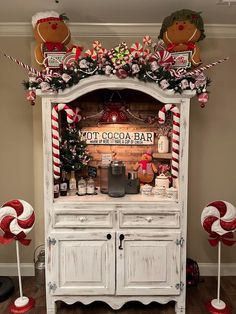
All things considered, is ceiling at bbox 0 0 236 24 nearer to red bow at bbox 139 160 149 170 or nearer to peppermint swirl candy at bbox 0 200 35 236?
red bow at bbox 139 160 149 170

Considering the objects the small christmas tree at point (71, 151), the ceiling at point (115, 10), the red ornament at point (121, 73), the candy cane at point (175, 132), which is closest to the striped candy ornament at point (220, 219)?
the candy cane at point (175, 132)

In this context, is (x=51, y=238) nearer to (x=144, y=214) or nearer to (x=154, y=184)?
(x=144, y=214)

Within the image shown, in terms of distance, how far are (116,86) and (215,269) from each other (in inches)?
89.6

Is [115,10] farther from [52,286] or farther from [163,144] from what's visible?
[52,286]

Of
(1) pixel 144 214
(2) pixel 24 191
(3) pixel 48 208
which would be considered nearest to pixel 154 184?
(1) pixel 144 214

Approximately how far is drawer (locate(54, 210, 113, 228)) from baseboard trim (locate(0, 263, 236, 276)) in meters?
1.09

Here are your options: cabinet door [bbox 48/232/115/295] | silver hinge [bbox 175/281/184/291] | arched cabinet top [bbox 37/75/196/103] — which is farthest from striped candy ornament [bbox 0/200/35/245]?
silver hinge [bbox 175/281/184/291]

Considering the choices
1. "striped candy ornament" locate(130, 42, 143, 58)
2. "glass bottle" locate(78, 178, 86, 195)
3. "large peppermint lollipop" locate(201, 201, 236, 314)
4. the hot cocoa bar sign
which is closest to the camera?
"striped candy ornament" locate(130, 42, 143, 58)

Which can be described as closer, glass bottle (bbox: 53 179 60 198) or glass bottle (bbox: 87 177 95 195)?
glass bottle (bbox: 53 179 60 198)

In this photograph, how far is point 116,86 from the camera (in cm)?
236

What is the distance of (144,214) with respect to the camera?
243 cm

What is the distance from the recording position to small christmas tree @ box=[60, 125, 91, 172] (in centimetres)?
268

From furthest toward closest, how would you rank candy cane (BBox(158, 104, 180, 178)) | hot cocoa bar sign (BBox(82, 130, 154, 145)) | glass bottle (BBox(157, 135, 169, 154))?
hot cocoa bar sign (BBox(82, 130, 154, 145)) → glass bottle (BBox(157, 135, 169, 154)) → candy cane (BBox(158, 104, 180, 178))

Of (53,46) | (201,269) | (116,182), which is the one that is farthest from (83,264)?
(53,46)
